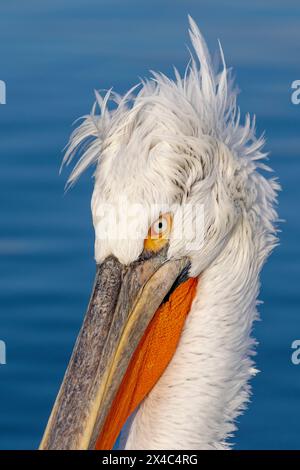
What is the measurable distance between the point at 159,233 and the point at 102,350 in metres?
0.51

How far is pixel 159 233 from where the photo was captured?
5215 mm

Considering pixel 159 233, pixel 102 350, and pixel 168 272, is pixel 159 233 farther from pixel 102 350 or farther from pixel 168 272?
pixel 102 350

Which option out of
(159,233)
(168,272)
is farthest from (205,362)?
(159,233)

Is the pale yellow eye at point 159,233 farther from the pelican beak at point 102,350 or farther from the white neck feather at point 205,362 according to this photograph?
the white neck feather at point 205,362

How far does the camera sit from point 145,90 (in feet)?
18.2

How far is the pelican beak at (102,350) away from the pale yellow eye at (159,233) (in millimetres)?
53

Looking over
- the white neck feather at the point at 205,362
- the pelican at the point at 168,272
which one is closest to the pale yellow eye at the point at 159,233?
the pelican at the point at 168,272

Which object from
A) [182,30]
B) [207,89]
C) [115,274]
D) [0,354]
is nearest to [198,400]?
[115,274]

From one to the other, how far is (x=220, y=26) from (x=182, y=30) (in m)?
0.40

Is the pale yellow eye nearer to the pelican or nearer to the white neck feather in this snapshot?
the pelican

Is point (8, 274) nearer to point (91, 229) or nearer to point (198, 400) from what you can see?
point (91, 229)

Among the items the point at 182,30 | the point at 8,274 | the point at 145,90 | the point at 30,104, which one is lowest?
the point at 145,90

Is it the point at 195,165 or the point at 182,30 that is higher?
the point at 182,30

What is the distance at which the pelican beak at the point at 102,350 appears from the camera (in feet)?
16.9
